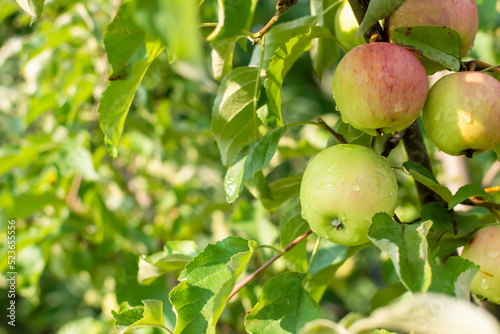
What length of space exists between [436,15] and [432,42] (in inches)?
1.8

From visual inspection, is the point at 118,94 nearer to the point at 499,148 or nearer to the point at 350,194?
the point at 350,194

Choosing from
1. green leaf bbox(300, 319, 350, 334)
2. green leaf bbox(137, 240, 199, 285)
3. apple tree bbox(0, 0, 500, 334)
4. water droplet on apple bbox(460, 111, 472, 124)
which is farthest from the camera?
green leaf bbox(137, 240, 199, 285)

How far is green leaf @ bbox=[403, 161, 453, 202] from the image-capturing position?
66 cm

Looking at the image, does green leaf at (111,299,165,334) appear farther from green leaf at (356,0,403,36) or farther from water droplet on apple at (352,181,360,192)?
green leaf at (356,0,403,36)

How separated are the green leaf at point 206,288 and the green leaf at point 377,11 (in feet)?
1.20

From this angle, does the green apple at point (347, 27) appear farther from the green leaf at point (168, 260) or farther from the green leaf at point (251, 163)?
the green leaf at point (168, 260)

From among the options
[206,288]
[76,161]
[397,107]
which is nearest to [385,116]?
[397,107]

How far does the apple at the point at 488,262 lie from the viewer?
633mm

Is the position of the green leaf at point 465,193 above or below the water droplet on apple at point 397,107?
below

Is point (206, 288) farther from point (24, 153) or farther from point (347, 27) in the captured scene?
point (24, 153)

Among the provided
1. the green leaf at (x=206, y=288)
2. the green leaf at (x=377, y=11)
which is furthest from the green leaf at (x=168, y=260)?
the green leaf at (x=377, y=11)

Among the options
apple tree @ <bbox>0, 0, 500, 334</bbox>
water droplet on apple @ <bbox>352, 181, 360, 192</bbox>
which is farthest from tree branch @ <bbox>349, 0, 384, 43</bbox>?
water droplet on apple @ <bbox>352, 181, 360, 192</bbox>

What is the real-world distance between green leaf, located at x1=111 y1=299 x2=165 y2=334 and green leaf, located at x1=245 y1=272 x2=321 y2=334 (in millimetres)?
132

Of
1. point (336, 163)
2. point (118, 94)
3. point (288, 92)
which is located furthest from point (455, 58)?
point (288, 92)
